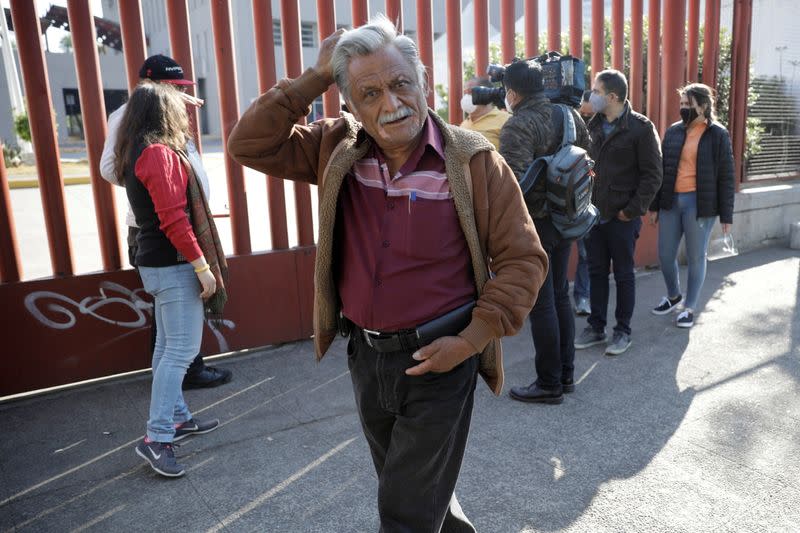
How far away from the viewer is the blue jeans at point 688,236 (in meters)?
5.25

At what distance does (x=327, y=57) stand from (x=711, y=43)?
670cm

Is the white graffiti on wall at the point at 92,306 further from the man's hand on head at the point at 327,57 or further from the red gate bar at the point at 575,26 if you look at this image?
the red gate bar at the point at 575,26

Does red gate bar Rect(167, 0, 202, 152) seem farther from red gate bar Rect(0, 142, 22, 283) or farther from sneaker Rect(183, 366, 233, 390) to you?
sneaker Rect(183, 366, 233, 390)

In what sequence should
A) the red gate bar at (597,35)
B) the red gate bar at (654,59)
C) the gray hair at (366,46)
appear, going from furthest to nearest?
the red gate bar at (654,59) → the red gate bar at (597,35) → the gray hair at (366,46)

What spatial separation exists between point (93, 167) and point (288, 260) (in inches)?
58.0

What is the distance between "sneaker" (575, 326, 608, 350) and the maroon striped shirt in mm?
3029

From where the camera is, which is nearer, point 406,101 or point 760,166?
point 406,101

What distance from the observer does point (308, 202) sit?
5059mm

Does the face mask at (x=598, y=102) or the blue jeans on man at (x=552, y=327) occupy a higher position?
the face mask at (x=598, y=102)

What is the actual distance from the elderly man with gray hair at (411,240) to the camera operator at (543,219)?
1.54 meters

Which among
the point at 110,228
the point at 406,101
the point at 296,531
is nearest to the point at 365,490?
the point at 296,531

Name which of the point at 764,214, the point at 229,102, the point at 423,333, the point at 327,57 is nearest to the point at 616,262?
the point at 229,102

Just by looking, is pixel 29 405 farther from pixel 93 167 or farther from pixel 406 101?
pixel 406 101

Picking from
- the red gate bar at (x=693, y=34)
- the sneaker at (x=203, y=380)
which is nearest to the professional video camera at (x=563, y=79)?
the sneaker at (x=203, y=380)
